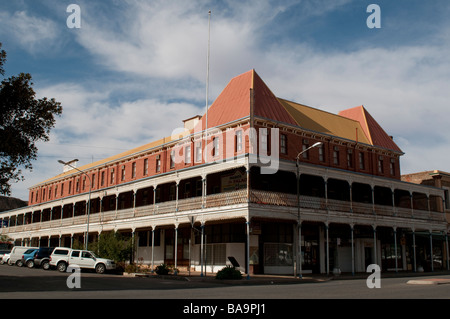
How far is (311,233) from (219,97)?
13.6m

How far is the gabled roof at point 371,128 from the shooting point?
43.4 meters

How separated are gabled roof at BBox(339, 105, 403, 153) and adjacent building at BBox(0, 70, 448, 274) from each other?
144 millimetres

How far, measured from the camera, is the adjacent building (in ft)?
98.9

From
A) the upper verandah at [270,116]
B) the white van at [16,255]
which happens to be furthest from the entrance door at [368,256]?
the white van at [16,255]

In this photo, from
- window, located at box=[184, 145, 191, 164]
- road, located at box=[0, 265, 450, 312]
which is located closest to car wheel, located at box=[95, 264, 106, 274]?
road, located at box=[0, 265, 450, 312]

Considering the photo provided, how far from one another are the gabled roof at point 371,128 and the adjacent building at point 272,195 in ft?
0.47

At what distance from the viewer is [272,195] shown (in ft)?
93.8

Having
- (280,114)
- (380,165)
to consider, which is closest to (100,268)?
(280,114)

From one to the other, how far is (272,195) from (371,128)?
2004cm

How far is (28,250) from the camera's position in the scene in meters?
39.3

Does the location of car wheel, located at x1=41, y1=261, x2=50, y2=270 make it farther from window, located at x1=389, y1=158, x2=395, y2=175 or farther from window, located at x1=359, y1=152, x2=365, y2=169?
window, located at x1=389, y1=158, x2=395, y2=175

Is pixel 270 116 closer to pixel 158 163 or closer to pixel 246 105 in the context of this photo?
pixel 246 105
